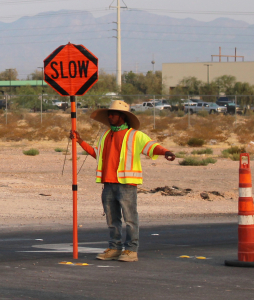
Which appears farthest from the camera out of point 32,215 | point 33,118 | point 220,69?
point 220,69

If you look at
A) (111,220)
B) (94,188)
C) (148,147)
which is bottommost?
(94,188)

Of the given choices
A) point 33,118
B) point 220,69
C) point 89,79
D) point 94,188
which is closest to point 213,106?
point 33,118

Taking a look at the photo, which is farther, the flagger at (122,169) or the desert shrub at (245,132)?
the desert shrub at (245,132)

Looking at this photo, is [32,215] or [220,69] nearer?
[32,215]

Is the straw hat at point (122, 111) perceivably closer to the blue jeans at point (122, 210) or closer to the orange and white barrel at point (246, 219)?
the blue jeans at point (122, 210)

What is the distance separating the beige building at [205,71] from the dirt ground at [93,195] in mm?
68630

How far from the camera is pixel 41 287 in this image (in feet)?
19.0

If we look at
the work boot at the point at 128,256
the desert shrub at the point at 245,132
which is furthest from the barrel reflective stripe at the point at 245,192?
the desert shrub at the point at 245,132

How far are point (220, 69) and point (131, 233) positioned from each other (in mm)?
88337

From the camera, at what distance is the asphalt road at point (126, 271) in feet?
18.4

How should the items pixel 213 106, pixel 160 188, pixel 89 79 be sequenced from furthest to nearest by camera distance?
pixel 213 106, pixel 160 188, pixel 89 79

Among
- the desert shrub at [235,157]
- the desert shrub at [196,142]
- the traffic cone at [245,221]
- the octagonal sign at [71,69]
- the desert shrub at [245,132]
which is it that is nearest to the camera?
the traffic cone at [245,221]

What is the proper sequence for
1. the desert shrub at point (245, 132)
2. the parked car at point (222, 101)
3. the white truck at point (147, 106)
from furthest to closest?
the parked car at point (222, 101)
the white truck at point (147, 106)
the desert shrub at point (245, 132)

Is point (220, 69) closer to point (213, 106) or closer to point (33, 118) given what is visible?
point (213, 106)
